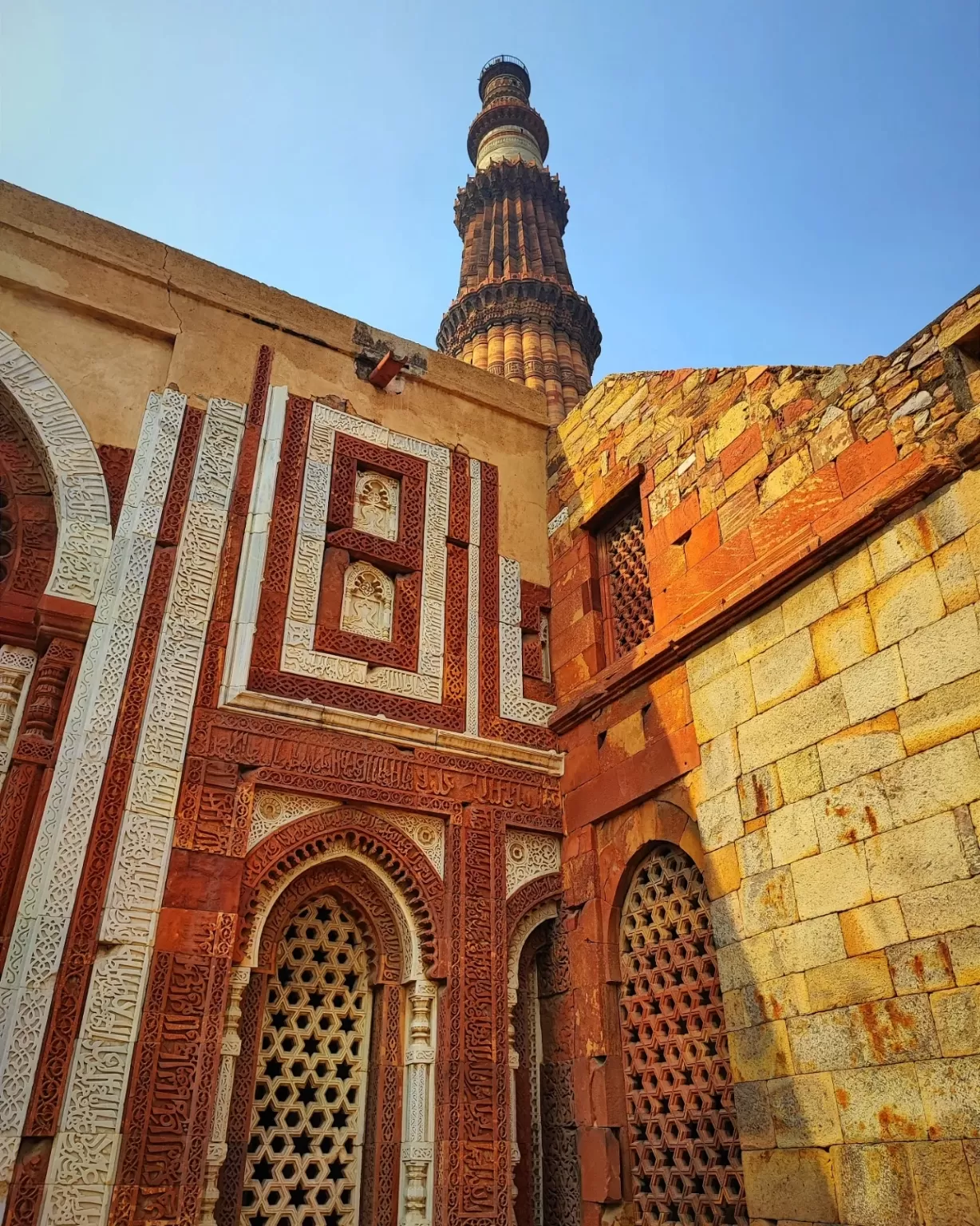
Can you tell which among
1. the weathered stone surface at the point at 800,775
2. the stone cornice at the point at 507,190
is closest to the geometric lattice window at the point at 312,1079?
the weathered stone surface at the point at 800,775

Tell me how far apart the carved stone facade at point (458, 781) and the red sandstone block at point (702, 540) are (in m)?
0.05

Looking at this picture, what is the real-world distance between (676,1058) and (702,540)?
9.30 feet

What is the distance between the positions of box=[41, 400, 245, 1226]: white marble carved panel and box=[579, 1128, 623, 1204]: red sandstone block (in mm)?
2387

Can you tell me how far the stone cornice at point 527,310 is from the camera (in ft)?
60.5

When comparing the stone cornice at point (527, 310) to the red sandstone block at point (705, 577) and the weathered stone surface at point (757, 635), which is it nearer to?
the red sandstone block at point (705, 577)

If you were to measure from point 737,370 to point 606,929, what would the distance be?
11.2 feet

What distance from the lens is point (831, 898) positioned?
4383 mm

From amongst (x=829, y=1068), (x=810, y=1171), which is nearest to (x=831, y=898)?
(x=829, y=1068)

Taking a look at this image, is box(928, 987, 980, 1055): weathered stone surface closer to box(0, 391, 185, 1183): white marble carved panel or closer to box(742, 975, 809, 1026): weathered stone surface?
box(742, 975, 809, 1026): weathered stone surface

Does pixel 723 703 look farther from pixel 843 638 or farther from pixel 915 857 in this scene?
pixel 915 857

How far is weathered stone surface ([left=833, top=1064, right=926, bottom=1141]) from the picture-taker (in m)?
3.83

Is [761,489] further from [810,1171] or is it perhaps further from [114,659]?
[114,659]

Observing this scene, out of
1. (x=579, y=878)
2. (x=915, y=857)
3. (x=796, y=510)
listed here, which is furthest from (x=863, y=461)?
(x=579, y=878)

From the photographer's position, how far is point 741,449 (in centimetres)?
586
